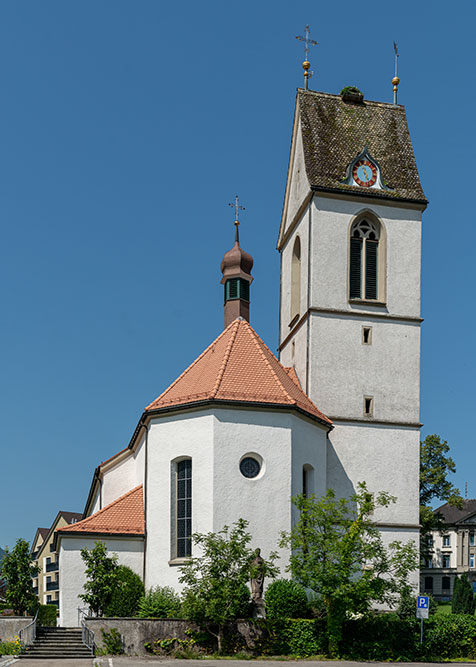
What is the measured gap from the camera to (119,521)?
34.1 m

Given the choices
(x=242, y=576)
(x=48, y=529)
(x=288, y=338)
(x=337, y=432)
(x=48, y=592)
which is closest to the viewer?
(x=242, y=576)

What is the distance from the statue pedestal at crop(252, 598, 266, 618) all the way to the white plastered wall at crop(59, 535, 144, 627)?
17.9 feet

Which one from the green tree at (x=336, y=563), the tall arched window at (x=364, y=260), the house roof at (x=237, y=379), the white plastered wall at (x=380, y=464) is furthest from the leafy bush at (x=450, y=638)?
the tall arched window at (x=364, y=260)

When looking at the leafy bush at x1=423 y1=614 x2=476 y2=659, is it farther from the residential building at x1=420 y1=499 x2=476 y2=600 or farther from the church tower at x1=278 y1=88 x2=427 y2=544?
the residential building at x1=420 y1=499 x2=476 y2=600

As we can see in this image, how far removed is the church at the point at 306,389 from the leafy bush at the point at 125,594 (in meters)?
0.48

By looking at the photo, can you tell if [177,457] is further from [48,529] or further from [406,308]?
[48,529]

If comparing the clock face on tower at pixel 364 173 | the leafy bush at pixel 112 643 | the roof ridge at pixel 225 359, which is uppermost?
the clock face on tower at pixel 364 173

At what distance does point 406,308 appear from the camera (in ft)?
130

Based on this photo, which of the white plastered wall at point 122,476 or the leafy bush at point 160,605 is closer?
the leafy bush at point 160,605

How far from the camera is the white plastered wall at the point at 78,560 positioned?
109 ft

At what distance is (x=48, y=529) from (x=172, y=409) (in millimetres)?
90421

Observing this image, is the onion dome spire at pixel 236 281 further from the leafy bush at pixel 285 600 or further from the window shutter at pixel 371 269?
the leafy bush at pixel 285 600

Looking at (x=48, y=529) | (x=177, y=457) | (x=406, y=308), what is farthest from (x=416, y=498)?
(x=48, y=529)

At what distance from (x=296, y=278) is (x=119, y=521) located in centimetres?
1488
